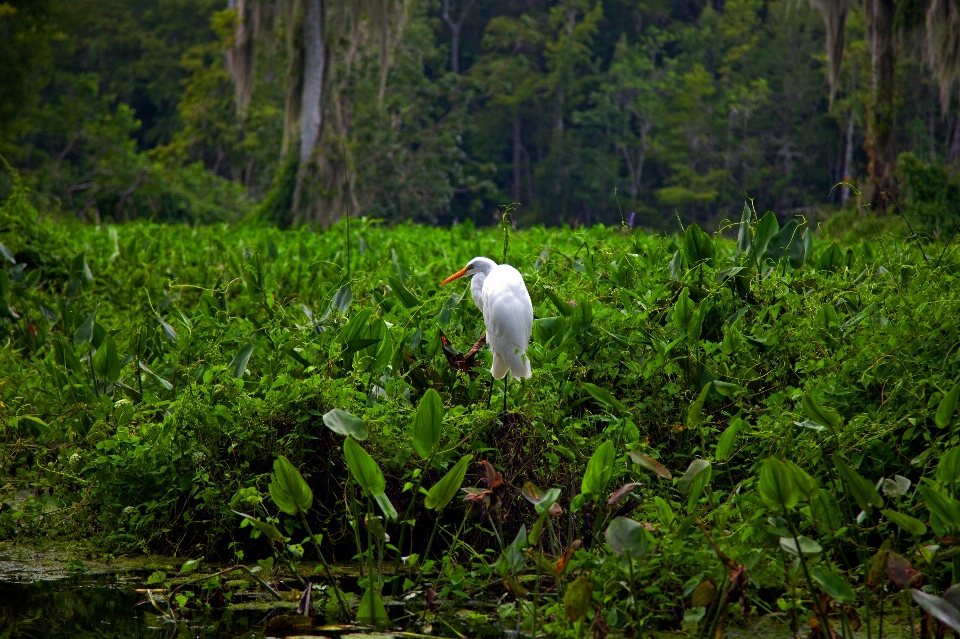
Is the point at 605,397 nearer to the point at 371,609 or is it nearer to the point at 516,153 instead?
the point at 371,609

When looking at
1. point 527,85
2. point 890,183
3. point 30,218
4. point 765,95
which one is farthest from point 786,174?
point 30,218

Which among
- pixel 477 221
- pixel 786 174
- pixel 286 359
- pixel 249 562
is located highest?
pixel 286 359

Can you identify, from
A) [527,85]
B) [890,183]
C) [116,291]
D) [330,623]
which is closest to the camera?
[330,623]

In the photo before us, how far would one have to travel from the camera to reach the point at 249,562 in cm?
297

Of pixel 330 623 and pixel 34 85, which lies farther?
pixel 34 85

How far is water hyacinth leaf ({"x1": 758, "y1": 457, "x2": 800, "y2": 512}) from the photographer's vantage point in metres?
2.05

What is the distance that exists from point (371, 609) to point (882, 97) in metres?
9.98

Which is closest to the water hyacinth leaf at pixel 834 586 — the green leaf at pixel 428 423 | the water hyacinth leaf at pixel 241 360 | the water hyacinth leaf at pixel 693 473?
the water hyacinth leaf at pixel 693 473

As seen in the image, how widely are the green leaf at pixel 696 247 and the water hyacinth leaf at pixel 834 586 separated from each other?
1.60 metres

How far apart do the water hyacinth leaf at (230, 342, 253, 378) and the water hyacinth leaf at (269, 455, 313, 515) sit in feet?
2.64

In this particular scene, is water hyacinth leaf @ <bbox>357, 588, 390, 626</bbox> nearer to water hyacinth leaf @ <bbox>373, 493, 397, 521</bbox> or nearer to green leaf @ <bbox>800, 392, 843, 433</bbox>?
water hyacinth leaf @ <bbox>373, 493, 397, 521</bbox>

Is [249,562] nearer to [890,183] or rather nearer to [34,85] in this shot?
[890,183]

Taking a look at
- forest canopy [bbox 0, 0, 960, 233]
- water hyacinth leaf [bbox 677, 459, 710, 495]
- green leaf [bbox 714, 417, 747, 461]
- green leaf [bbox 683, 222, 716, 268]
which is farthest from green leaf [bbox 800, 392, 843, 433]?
forest canopy [bbox 0, 0, 960, 233]

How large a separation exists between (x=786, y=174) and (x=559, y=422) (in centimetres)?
2413
